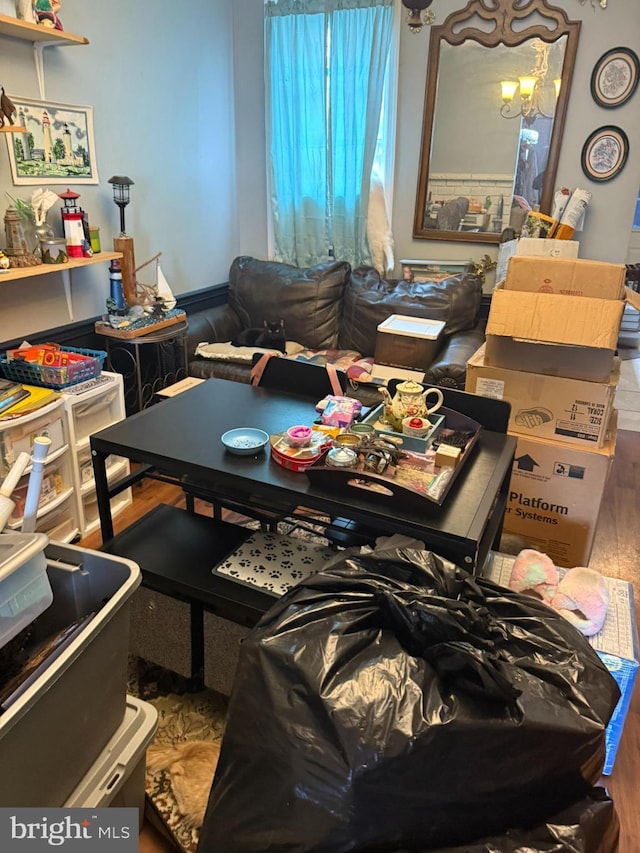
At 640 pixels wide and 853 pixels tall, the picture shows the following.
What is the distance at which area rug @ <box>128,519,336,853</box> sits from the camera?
1483 mm

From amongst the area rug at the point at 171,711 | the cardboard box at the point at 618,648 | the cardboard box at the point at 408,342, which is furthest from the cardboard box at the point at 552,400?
the area rug at the point at 171,711

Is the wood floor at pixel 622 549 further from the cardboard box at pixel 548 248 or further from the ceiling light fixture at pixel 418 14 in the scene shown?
the ceiling light fixture at pixel 418 14

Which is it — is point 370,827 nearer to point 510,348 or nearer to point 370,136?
point 510,348

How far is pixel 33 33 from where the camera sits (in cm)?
230

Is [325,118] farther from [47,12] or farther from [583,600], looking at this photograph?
[583,600]

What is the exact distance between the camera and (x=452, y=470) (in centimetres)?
146

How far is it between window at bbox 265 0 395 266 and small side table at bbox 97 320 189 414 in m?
1.17

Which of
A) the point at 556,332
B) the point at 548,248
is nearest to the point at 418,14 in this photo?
the point at 548,248

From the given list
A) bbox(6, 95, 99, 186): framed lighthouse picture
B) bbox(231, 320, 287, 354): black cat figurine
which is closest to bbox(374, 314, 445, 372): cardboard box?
bbox(231, 320, 287, 354): black cat figurine

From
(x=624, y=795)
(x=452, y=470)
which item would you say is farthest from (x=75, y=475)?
(x=624, y=795)

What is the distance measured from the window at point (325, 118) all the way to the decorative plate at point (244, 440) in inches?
97.5

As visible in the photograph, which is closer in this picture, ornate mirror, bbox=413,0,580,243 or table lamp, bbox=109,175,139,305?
table lamp, bbox=109,175,139,305

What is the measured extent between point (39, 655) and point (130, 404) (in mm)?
2241

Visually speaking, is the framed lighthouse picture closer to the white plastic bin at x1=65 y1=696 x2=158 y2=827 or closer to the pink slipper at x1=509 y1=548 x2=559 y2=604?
the white plastic bin at x1=65 y1=696 x2=158 y2=827
